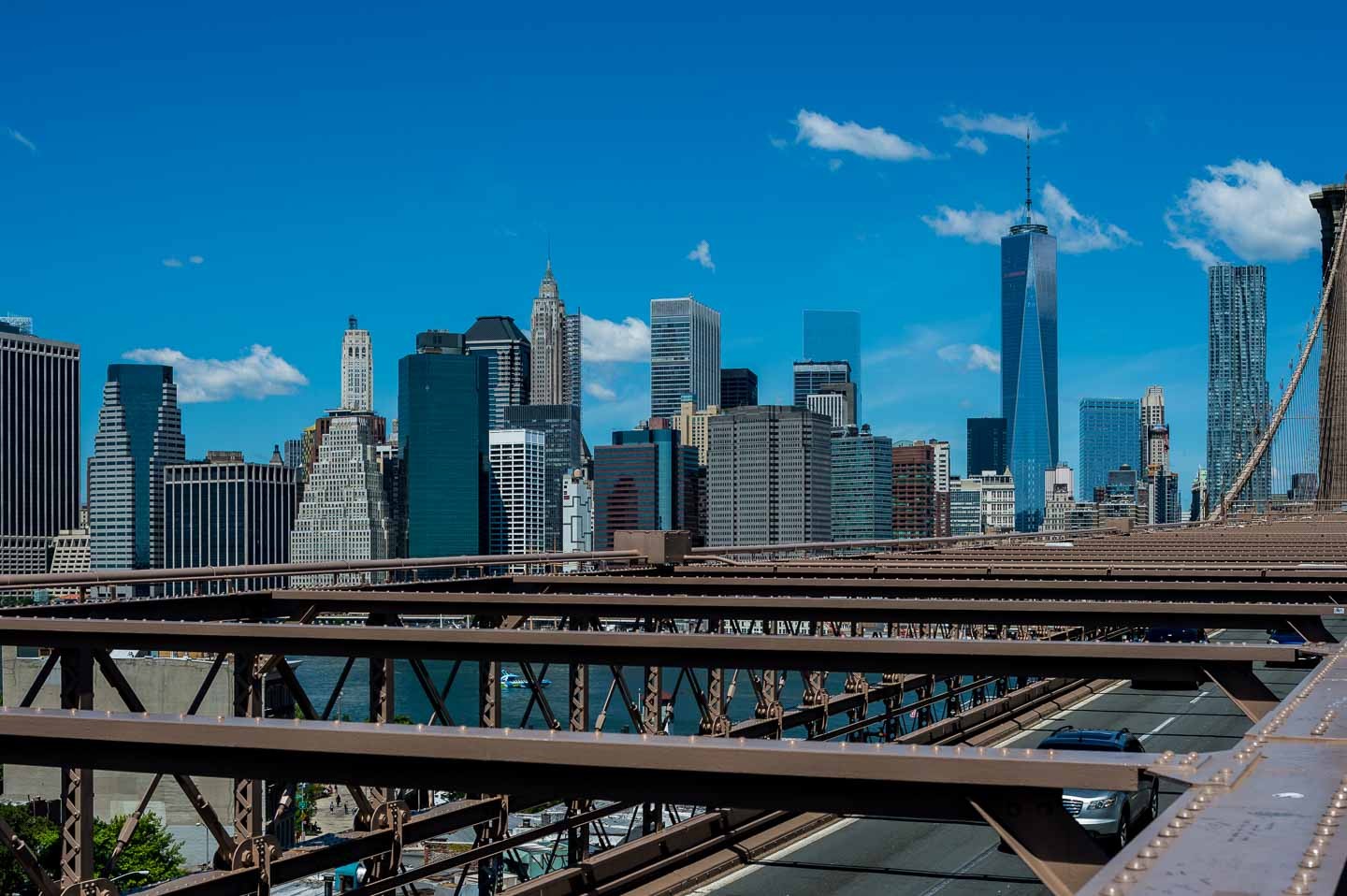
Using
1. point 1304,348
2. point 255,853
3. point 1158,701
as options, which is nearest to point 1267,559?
point 1158,701

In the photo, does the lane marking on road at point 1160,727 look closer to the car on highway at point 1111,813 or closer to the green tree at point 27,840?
the car on highway at point 1111,813

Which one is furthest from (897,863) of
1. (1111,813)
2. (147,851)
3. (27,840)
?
(147,851)

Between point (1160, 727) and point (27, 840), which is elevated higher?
point (1160, 727)

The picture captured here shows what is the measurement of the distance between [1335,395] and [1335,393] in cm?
13

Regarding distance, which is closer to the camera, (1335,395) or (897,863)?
(897,863)

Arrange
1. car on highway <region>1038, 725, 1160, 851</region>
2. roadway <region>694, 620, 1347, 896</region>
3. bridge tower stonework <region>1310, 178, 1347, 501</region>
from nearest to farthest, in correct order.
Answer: car on highway <region>1038, 725, 1160, 851</region> → roadway <region>694, 620, 1347, 896</region> → bridge tower stonework <region>1310, 178, 1347, 501</region>

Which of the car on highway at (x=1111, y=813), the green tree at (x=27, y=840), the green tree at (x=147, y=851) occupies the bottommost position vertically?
the green tree at (x=147, y=851)

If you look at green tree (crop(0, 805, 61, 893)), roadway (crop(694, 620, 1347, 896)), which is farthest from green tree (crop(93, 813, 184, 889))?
roadway (crop(694, 620, 1347, 896))

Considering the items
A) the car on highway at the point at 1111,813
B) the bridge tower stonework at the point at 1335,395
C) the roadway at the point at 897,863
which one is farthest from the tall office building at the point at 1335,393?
the car on highway at the point at 1111,813

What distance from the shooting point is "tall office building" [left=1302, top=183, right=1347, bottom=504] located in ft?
330

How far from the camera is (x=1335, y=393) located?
10100 cm

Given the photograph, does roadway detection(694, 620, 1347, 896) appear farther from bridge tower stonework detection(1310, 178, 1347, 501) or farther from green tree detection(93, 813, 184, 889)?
bridge tower stonework detection(1310, 178, 1347, 501)

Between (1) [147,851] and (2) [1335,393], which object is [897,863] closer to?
(1) [147,851]

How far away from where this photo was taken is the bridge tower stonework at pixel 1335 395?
100 m
